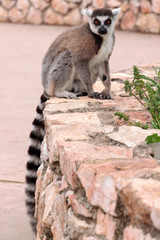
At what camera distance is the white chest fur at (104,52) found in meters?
4.83

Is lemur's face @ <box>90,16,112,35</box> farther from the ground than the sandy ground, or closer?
farther from the ground

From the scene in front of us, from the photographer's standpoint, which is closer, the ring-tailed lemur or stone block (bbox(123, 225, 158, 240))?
stone block (bbox(123, 225, 158, 240))

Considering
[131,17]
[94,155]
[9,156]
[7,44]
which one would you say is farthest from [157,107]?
[131,17]

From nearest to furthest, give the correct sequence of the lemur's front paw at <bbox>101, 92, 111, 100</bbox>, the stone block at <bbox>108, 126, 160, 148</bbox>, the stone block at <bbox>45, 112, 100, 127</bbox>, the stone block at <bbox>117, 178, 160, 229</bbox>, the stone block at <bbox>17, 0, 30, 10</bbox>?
the stone block at <bbox>117, 178, 160, 229</bbox> < the stone block at <bbox>108, 126, 160, 148</bbox> < the stone block at <bbox>45, 112, 100, 127</bbox> < the lemur's front paw at <bbox>101, 92, 111, 100</bbox> < the stone block at <bbox>17, 0, 30, 10</bbox>

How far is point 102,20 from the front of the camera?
486 cm

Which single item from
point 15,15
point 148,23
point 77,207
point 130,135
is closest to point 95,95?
point 130,135

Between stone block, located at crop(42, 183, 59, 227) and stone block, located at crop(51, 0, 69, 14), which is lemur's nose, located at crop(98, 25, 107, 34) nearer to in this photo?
stone block, located at crop(42, 183, 59, 227)

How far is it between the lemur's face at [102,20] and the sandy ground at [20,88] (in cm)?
164

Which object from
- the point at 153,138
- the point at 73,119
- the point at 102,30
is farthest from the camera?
the point at 102,30

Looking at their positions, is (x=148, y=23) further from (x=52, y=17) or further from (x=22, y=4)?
(x=22, y=4)

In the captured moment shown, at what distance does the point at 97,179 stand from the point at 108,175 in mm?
71

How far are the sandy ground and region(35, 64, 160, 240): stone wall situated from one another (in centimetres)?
88

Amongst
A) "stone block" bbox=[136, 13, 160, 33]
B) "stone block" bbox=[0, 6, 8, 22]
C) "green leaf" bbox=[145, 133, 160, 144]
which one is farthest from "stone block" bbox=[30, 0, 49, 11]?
"green leaf" bbox=[145, 133, 160, 144]

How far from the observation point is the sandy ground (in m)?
4.67
